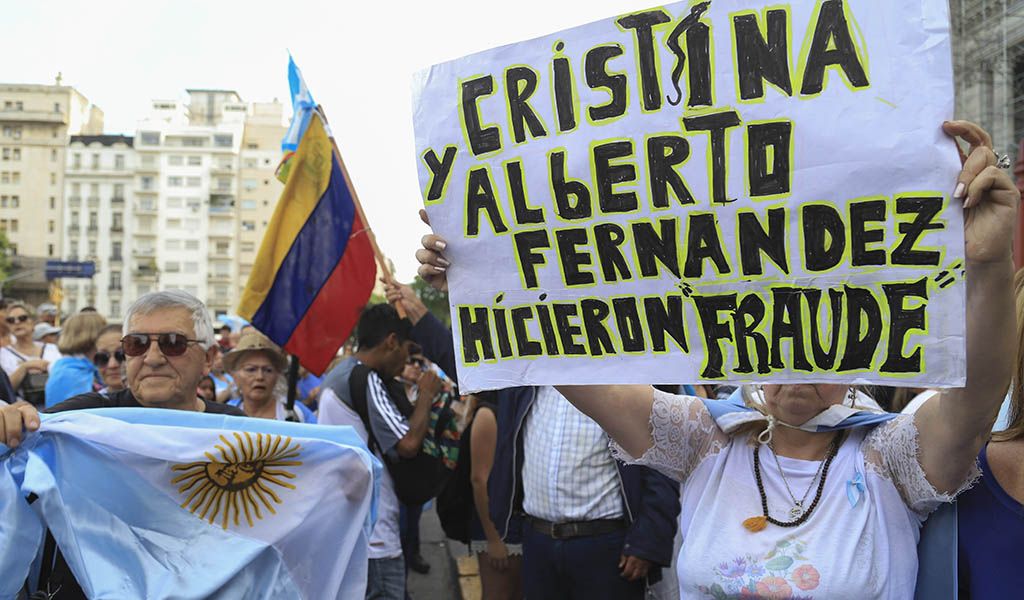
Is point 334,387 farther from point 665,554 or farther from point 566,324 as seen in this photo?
point 566,324

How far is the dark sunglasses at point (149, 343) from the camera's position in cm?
293

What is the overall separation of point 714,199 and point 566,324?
0.51m

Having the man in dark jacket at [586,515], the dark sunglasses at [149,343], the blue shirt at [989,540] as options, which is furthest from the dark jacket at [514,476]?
the blue shirt at [989,540]

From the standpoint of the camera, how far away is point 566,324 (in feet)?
7.64

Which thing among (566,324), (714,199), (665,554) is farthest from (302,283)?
(714,199)

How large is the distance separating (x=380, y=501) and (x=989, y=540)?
3.00m

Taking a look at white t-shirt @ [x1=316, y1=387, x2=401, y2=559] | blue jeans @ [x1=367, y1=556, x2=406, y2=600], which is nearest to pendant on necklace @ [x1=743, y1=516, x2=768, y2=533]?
white t-shirt @ [x1=316, y1=387, x2=401, y2=559]

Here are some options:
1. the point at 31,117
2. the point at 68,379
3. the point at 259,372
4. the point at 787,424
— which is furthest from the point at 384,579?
the point at 31,117

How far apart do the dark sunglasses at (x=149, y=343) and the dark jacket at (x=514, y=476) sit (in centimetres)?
132

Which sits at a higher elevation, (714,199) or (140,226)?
(140,226)

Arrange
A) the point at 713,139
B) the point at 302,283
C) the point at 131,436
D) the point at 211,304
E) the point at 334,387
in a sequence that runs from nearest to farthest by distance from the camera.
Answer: the point at 713,139, the point at 131,436, the point at 334,387, the point at 302,283, the point at 211,304

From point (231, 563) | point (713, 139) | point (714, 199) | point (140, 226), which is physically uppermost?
point (140, 226)

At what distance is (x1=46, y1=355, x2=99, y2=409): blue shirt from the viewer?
241 inches

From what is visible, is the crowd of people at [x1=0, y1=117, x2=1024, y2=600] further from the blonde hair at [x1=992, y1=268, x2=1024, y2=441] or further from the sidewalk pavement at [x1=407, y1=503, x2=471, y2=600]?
the sidewalk pavement at [x1=407, y1=503, x2=471, y2=600]
